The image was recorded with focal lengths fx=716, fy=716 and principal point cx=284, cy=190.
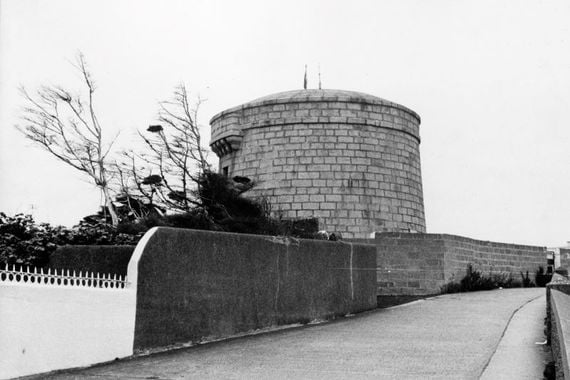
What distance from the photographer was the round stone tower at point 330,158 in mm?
22891

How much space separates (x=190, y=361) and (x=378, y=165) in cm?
1662

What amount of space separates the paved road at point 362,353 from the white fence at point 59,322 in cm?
23

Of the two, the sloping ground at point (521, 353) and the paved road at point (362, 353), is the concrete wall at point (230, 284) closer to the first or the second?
the paved road at point (362, 353)

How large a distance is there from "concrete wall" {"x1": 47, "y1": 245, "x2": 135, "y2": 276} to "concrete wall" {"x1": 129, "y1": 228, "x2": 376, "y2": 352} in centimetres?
82

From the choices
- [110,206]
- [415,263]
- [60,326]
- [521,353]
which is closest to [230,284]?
[60,326]

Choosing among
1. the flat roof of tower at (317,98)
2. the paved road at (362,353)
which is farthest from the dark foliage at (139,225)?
the flat roof of tower at (317,98)

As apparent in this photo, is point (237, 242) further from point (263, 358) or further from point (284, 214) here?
point (284, 214)

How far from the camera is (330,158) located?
2327cm

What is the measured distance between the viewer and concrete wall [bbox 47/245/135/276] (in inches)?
376

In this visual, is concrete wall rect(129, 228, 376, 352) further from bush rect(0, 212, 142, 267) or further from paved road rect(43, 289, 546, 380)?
bush rect(0, 212, 142, 267)

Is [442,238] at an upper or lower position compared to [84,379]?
upper

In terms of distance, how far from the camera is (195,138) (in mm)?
21062

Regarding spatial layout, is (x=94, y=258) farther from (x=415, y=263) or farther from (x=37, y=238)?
(x=415, y=263)

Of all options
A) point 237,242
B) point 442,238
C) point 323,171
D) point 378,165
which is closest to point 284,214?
point 323,171
